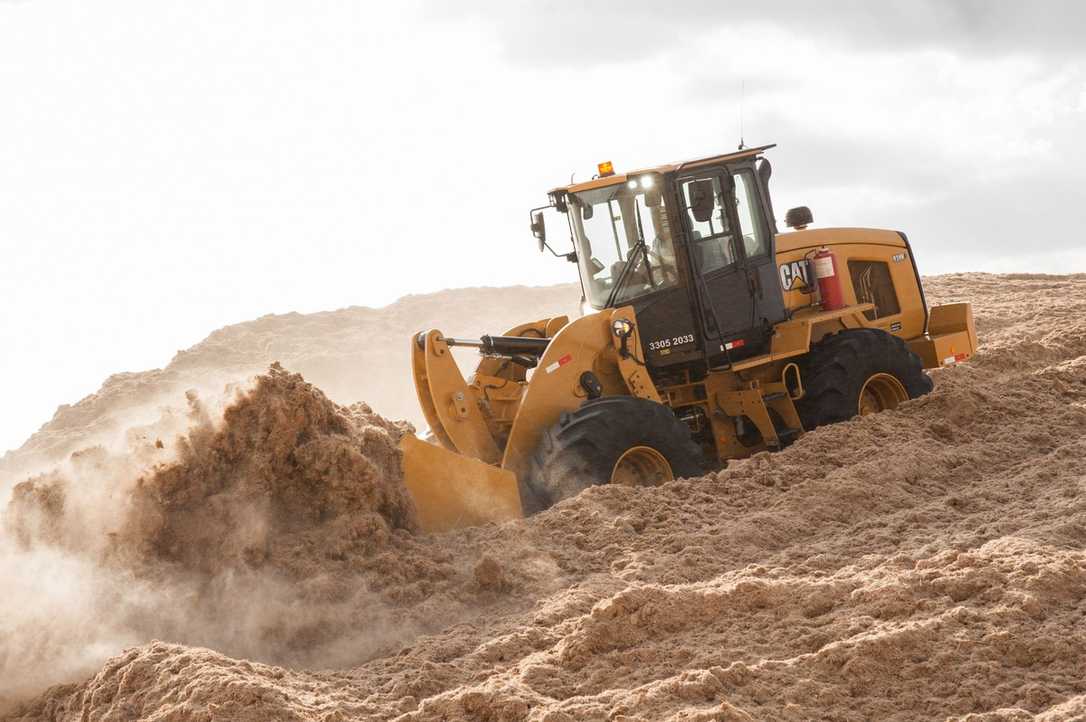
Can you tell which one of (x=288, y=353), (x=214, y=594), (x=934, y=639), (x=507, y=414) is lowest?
(x=934, y=639)

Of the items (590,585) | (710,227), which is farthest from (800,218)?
(590,585)

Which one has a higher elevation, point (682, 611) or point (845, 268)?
point (845, 268)

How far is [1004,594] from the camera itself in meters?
5.44

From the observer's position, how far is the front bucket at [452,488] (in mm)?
7465

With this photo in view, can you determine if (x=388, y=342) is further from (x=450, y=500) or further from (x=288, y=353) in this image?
(x=450, y=500)

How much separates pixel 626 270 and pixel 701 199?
0.81 metres

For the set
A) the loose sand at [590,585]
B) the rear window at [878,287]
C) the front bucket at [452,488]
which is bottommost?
the loose sand at [590,585]

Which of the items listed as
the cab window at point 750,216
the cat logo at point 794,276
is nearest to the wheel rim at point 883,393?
the cat logo at point 794,276

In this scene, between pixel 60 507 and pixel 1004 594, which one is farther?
pixel 60 507

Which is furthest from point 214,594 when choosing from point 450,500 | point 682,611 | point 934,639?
point 934,639

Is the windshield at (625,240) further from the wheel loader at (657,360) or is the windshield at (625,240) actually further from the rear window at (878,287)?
the rear window at (878,287)

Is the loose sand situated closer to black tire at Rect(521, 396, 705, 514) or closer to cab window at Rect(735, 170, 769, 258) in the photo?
black tire at Rect(521, 396, 705, 514)

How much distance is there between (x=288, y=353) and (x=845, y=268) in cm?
1363

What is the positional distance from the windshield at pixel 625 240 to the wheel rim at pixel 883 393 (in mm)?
2028
